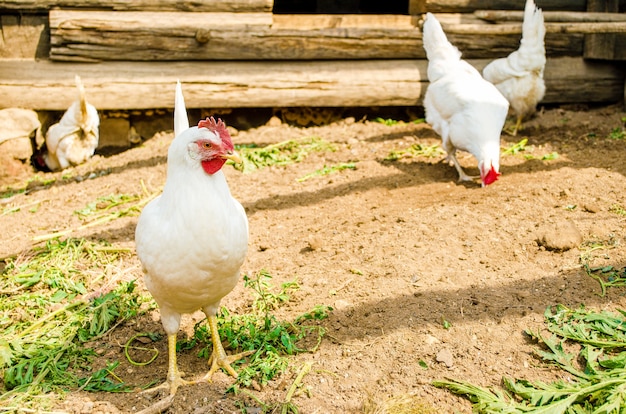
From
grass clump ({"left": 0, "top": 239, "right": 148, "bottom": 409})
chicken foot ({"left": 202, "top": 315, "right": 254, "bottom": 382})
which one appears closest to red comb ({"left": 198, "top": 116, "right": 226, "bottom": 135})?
chicken foot ({"left": 202, "top": 315, "right": 254, "bottom": 382})

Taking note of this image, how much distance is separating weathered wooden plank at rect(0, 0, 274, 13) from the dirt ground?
4.79 feet

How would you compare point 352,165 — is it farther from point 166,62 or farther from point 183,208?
point 183,208

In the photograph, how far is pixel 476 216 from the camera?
14.5ft

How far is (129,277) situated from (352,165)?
2.50 meters

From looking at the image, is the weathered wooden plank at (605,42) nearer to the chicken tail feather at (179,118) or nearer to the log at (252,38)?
the log at (252,38)

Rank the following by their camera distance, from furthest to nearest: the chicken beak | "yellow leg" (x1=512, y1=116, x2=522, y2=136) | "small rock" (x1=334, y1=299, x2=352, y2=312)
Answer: "yellow leg" (x1=512, y1=116, x2=522, y2=136) → "small rock" (x1=334, y1=299, x2=352, y2=312) → the chicken beak

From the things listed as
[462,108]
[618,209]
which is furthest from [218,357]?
[462,108]

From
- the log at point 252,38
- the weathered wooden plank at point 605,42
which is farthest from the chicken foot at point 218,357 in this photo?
the weathered wooden plank at point 605,42

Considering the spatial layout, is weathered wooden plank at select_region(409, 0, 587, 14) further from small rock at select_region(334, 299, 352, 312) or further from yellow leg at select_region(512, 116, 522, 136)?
small rock at select_region(334, 299, 352, 312)

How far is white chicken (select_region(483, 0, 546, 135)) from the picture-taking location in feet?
21.1

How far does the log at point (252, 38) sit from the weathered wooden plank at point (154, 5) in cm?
7

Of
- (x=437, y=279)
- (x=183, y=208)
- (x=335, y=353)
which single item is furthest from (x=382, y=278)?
(x=183, y=208)

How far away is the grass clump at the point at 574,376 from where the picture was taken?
2602mm

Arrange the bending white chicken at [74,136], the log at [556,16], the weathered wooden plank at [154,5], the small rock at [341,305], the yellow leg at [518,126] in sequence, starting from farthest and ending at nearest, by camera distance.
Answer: the log at [556,16] < the yellow leg at [518,126] < the weathered wooden plank at [154,5] < the bending white chicken at [74,136] < the small rock at [341,305]
